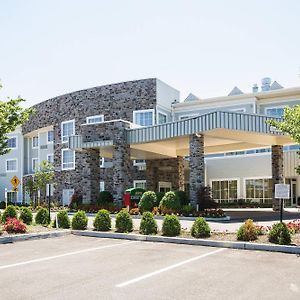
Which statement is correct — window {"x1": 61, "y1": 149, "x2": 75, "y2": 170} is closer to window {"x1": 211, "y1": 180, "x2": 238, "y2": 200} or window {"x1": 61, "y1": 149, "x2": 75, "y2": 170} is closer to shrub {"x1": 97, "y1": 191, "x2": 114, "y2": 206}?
shrub {"x1": 97, "y1": 191, "x2": 114, "y2": 206}

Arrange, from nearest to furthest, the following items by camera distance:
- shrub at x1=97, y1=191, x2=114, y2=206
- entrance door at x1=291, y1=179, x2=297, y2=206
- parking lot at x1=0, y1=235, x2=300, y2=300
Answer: parking lot at x1=0, y1=235, x2=300, y2=300, shrub at x1=97, y1=191, x2=114, y2=206, entrance door at x1=291, y1=179, x2=297, y2=206

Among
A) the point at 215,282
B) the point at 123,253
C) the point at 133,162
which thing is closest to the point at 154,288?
the point at 215,282

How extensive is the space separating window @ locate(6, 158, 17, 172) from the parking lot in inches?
1554

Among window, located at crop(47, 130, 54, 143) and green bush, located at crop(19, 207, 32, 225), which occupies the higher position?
window, located at crop(47, 130, 54, 143)

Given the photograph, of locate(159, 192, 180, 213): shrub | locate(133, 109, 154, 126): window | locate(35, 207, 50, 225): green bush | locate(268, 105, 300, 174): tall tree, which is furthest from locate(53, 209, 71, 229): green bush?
locate(133, 109, 154, 126): window

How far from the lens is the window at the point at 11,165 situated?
5088 cm

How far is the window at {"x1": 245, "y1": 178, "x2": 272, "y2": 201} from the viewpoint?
37.1m

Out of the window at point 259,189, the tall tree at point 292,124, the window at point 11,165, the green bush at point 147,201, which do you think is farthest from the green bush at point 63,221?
the window at point 11,165

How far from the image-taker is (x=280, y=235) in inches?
494

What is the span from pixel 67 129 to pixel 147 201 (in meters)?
19.6

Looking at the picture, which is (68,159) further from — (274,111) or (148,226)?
(148,226)

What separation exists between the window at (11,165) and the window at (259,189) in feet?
90.4

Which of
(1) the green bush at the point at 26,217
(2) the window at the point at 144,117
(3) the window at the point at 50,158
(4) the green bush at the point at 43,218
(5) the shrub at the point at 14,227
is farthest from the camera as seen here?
(3) the window at the point at 50,158

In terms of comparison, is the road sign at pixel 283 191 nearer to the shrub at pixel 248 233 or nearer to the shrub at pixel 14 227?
the shrub at pixel 248 233
